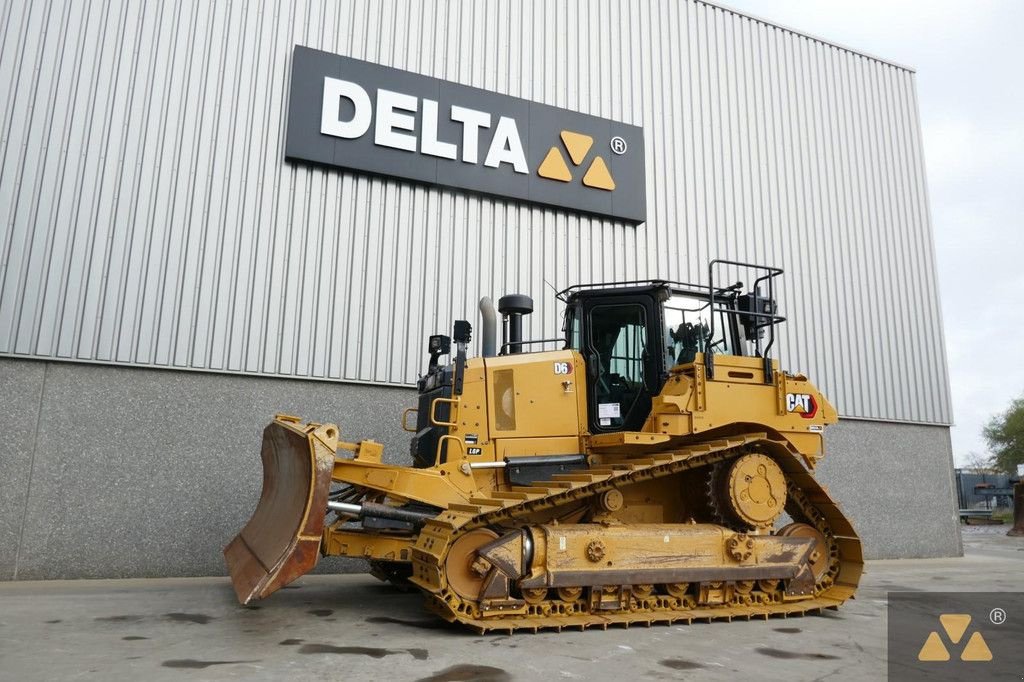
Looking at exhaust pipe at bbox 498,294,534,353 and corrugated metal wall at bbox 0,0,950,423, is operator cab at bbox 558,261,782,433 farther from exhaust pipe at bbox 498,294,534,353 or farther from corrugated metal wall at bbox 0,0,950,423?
corrugated metal wall at bbox 0,0,950,423

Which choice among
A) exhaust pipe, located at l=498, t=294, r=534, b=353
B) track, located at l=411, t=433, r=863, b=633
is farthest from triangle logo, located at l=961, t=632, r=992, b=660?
exhaust pipe, located at l=498, t=294, r=534, b=353

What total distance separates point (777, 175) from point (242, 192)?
1053 centimetres

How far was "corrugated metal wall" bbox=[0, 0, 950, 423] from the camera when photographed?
9.16 meters

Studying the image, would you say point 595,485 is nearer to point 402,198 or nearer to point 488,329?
point 488,329

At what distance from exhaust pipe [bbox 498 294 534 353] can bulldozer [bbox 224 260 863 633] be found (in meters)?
0.03

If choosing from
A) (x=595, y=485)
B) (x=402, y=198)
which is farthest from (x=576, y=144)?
(x=595, y=485)

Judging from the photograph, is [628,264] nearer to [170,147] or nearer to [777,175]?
[777,175]

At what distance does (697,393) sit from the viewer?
7012 millimetres

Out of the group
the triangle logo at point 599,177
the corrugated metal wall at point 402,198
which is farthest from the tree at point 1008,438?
the triangle logo at point 599,177

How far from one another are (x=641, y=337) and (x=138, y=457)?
6805mm

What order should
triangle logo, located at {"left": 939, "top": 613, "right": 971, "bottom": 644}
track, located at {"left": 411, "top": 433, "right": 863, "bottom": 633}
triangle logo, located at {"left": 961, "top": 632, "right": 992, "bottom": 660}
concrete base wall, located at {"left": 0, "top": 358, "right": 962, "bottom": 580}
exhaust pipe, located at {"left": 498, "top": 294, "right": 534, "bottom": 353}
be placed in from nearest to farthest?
1. triangle logo, located at {"left": 961, "top": 632, "right": 992, "bottom": 660}
2. track, located at {"left": 411, "top": 433, "right": 863, "bottom": 633}
3. triangle logo, located at {"left": 939, "top": 613, "right": 971, "bottom": 644}
4. exhaust pipe, located at {"left": 498, "top": 294, "right": 534, "bottom": 353}
5. concrete base wall, located at {"left": 0, "top": 358, "right": 962, "bottom": 580}

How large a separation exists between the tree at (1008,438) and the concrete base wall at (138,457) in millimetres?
43740

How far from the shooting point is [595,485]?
666 cm

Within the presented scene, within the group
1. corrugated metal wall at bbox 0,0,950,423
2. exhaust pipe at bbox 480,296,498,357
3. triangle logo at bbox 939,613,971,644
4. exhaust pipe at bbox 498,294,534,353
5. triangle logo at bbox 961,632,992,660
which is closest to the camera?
triangle logo at bbox 961,632,992,660
